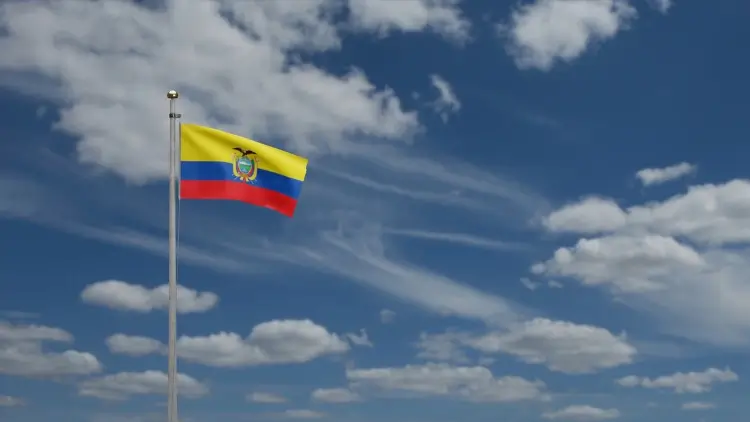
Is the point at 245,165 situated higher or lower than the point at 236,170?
higher

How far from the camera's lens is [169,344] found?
4197cm

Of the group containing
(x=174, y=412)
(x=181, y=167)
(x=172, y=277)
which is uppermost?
(x=181, y=167)

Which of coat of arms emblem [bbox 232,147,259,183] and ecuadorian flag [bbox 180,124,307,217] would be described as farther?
coat of arms emblem [bbox 232,147,259,183]

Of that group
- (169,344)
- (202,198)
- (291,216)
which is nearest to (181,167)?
(202,198)

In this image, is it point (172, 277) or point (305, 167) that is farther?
point (305, 167)

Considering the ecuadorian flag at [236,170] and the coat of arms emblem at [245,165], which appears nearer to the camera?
the ecuadorian flag at [236,170]

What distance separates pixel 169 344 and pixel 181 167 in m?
8.84

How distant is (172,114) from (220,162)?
3.22 m

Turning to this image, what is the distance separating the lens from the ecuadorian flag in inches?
1817

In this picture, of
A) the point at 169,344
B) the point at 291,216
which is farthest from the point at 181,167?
the point at 169,344

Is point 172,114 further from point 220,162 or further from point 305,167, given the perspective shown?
point 305,167

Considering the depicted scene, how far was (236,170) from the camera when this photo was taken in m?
46.7

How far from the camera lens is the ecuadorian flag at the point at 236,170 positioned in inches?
1817

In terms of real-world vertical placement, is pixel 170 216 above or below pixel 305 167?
below
